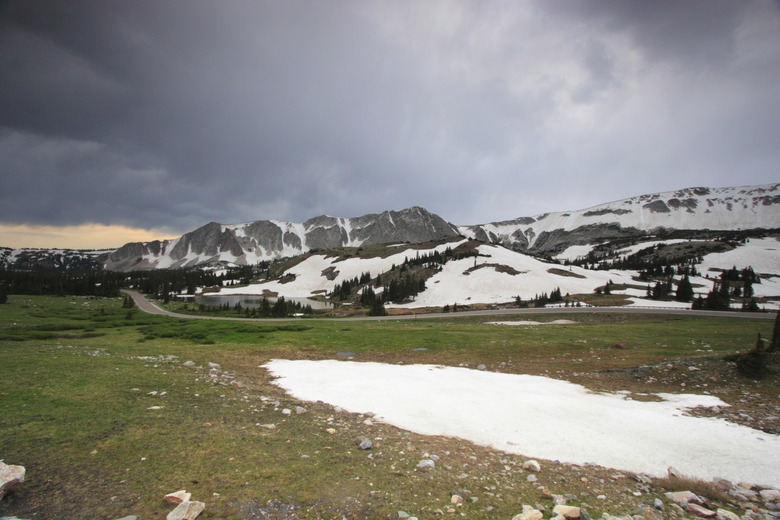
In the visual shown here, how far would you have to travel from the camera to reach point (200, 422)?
8875 mm

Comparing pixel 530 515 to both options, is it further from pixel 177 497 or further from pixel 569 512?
pixel 177 497

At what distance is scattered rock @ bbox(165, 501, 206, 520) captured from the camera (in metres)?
4.70

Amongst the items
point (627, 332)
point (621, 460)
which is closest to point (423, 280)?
point (627, 332)

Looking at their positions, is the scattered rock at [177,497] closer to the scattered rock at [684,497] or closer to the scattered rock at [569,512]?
the scattered rock at [569,512]

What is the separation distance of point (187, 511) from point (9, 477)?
2925mm

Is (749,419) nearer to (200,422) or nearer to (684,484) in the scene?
(684,484)

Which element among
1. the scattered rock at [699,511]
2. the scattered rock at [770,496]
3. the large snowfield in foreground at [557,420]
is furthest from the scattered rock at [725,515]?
the large snowfield in foreground at [557,420]

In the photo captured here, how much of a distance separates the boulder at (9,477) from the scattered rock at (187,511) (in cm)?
248

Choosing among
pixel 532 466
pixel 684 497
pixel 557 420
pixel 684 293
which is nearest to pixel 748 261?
pixel 684 293

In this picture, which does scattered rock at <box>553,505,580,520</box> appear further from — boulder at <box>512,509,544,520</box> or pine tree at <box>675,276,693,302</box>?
pine tree at <box>675,276,693,302</box>

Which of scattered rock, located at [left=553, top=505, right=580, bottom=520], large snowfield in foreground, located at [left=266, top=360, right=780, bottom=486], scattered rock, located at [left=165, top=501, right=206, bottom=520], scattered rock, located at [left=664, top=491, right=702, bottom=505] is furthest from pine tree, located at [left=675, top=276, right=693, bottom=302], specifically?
scattered rock, located at [left=165, top=501, right=206, bottom=520]

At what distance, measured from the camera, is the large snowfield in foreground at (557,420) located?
821 centimetres

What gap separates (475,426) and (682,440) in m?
5.79

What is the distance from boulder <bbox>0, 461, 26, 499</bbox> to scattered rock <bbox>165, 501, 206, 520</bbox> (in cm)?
248
